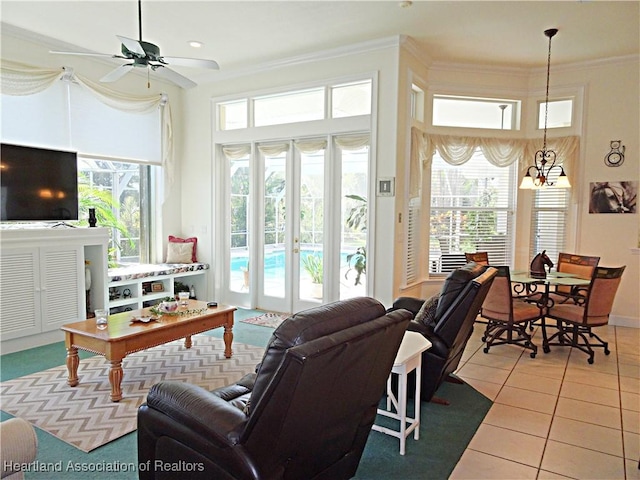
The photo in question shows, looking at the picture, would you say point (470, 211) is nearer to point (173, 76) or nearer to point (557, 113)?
point (557, 113)

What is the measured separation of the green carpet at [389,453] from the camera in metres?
2.42

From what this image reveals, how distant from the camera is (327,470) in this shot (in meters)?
2.06

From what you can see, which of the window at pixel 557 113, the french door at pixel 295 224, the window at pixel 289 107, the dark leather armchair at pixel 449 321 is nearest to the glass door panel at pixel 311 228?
the french door at pixel 295 224

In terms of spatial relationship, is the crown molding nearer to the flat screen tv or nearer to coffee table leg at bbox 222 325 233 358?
the flat screen tv

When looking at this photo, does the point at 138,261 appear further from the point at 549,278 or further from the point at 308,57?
the point at 549,278

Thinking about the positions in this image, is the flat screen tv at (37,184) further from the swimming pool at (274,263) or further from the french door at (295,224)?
the swimming pool at (274,263)

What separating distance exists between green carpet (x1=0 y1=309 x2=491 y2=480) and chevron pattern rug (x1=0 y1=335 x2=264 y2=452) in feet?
0.33

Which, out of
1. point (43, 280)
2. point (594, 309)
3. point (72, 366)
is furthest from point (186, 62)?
point (594, 309)

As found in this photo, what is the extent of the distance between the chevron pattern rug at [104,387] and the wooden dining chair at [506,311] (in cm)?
242

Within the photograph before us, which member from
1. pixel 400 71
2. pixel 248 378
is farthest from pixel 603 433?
pixel 400 71

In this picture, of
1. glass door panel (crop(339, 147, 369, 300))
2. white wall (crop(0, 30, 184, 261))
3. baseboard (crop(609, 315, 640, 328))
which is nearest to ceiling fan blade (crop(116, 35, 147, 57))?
white wall (crop(0, 30, 184, 261))

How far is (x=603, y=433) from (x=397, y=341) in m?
1.91

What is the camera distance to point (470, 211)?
619cm

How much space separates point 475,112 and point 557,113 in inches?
42.9
